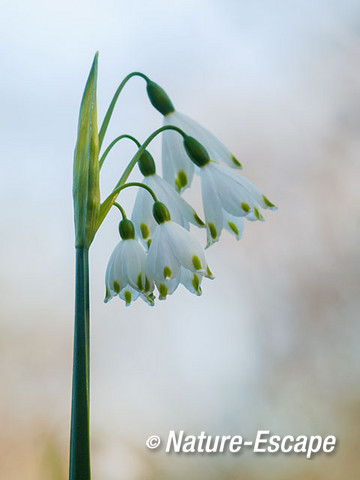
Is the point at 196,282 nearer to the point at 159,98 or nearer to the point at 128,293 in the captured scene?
the point at 128,293

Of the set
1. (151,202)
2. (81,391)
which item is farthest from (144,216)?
(81,391)

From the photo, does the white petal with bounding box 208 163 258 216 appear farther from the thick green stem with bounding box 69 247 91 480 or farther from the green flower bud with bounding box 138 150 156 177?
the thick green stem with bounding box 69 247 91 480

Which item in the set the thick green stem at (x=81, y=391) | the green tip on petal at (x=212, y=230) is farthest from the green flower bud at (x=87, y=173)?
the green tip on petal at (x=212, y=230)

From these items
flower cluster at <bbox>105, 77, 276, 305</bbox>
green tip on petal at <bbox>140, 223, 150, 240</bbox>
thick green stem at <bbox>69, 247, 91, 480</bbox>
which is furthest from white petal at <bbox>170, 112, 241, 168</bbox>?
thick green stem at <bbox>69, 247, 91, 480</bbox>

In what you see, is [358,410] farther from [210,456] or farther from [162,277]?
[162,277]

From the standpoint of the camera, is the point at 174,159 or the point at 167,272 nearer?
the point at 167,272

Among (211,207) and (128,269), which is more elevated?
(211,207)

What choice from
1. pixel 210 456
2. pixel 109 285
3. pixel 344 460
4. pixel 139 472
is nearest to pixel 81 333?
pixel 109 285
